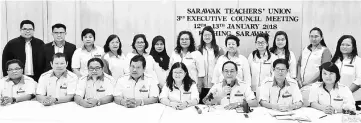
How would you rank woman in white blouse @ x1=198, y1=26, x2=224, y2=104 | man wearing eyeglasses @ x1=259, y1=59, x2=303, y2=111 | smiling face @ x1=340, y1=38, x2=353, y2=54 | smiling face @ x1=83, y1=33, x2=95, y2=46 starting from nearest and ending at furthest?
man wearing eyeglasses @ x1=259, y1=59, x2=303, y2=111 < smiling face @ x1=340, y1=38, x2=353, y2=54 < smiling face @ x1=83, y1=33, x2=95, y2=46 < woman in white blouse @ x1=198, y1=26, x2=224, y2=104

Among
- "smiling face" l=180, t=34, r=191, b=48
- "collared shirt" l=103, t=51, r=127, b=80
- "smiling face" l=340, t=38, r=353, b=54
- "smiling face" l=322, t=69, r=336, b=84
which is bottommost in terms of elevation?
"smiling face" l=322, t=69, r=336, b=84

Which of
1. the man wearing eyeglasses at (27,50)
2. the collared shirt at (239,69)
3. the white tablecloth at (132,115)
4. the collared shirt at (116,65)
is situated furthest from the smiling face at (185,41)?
the man wearing eyeglasses at (27,50)

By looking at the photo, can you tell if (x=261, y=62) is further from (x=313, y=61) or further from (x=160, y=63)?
(x=160, y=63)

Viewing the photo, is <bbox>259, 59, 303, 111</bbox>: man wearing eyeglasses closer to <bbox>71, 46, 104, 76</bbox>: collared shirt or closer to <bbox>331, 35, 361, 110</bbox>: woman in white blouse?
<bbox>331, 35, 361, 110</bbox>: woman in white blouse

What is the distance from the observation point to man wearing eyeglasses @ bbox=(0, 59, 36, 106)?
4.06m

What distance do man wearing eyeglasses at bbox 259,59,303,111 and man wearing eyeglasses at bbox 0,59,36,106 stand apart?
256cm

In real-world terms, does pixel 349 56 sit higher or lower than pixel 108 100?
higher

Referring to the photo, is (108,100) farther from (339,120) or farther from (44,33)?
(44,33)

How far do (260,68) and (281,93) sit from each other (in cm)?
93

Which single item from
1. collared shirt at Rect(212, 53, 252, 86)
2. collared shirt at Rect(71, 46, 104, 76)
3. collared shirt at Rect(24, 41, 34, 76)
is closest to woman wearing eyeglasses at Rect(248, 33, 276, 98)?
collared shirt at Rect(212, 53, 252, 86)

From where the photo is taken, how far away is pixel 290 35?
584 cm

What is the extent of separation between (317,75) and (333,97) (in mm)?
1117

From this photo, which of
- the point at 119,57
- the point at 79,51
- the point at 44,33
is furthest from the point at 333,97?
the point at 44,33

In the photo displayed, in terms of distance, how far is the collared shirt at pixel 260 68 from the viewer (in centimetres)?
466
